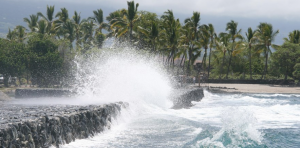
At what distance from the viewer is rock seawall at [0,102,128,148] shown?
9.30 m

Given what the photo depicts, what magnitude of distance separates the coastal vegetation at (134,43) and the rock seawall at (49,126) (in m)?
31.3

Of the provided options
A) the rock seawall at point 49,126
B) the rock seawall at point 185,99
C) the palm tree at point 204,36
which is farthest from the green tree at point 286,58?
the rock seawall at point 49,126

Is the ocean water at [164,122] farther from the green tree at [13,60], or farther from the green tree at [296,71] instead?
the green tree at [296,71]

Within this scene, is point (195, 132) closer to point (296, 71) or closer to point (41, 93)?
point (41, 93)

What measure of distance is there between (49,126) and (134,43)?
124ft

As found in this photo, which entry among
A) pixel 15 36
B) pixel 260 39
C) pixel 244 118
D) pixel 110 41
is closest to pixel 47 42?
pixel 110 41

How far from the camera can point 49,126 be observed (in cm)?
1096

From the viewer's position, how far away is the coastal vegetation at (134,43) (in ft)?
149

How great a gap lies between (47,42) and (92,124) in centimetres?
3449

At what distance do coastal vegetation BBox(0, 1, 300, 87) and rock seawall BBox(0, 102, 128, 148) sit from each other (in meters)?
31.3

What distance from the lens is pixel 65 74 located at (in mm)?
46406

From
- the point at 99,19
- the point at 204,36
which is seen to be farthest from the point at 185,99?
the point at 99,19

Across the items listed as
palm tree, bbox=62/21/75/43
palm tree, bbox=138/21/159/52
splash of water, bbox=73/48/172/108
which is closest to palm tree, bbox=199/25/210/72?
palm tree, bbox=138/21/159/52

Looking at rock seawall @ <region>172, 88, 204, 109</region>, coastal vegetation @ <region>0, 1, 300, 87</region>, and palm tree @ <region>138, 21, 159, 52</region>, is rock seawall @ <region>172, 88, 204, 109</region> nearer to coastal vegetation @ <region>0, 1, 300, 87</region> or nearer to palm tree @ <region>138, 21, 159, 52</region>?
palm tree @ <region>138, 21, 159, 52</region>
